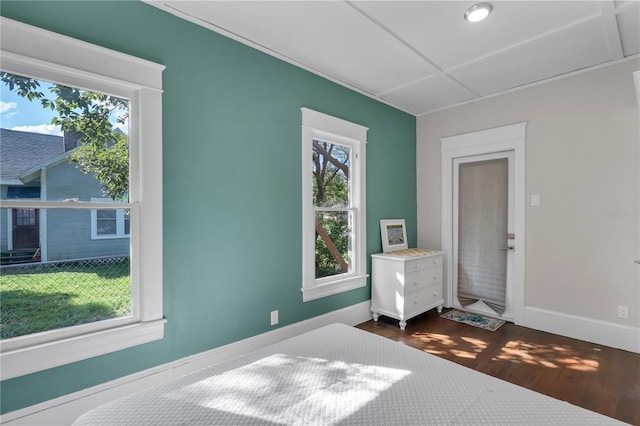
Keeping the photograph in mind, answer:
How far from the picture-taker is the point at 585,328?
9.74 ft

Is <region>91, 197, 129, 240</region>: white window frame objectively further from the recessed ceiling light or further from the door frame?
the door frame

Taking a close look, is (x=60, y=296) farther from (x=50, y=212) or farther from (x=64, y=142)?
(x=64, y=142)

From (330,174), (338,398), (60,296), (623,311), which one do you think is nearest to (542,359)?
(623,311)

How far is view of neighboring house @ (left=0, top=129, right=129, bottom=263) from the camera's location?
165cm

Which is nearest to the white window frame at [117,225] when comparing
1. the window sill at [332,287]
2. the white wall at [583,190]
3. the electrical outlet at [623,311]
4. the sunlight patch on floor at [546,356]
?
the window sill at [332,287]

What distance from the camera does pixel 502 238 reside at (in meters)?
3.60

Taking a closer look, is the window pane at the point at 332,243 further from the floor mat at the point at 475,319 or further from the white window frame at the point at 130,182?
the white window frame at the point at 130,182

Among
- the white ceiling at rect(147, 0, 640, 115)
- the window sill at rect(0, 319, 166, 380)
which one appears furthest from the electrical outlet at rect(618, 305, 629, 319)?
the window sill at rect(0, 319, 166, 380)

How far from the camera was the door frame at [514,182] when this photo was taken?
3387 millimetres

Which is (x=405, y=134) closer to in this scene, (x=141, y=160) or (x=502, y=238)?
(x=502, y=238)

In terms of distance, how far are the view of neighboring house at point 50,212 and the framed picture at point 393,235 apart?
273 cm

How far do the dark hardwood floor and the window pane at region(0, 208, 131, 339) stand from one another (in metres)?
2.48

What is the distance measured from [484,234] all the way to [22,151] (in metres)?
4.27

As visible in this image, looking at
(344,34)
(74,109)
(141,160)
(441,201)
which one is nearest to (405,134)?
(441,201)
